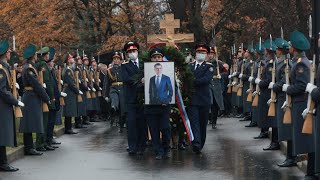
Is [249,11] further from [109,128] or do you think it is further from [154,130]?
[154,130]

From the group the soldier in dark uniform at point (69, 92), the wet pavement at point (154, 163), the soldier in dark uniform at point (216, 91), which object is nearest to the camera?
the wet pavement at point (154, 163)

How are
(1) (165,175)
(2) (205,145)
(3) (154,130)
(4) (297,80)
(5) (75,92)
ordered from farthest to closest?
(5) (75,92) < (2) (205,145) < (3) (154,130) < (1) (165,175) < (4) (297,80)

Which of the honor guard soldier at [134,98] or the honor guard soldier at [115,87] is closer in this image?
the honor guard soldier at [134,98]

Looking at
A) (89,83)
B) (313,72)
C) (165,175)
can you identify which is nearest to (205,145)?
(165,175)

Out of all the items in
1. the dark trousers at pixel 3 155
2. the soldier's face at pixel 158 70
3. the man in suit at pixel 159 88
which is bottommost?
the dark trousers at pixel 3 155

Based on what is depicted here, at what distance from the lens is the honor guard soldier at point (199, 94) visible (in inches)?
627

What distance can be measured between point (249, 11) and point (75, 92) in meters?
20.9

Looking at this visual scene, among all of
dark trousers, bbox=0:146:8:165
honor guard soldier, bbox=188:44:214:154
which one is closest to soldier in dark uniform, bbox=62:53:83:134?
honor guard soldier, bbox=188:44:214:154

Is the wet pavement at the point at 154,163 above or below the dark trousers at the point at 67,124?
below

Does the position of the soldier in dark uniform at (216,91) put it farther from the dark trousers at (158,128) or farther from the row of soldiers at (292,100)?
the dark trousers at (158,128)

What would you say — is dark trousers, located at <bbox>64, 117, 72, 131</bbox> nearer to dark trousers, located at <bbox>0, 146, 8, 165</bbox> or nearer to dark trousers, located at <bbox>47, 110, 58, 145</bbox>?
dark trousers, located at <bbox>47, 110, 58, 145</bbox>

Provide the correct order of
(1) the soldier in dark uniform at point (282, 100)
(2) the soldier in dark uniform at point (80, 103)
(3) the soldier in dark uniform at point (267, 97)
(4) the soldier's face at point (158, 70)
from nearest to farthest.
Result: (1) the soldier in dark uniform at point (282, 100) < (4) the soldier's face at point (158, 70) < (3) the soldier in dark uniform at point (267, 97) < (2) the soldier in dark uniform at point (80, 103)

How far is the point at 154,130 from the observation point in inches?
601

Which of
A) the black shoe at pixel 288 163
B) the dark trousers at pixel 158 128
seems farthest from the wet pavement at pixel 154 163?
the dark trousers at pixel 158 128
